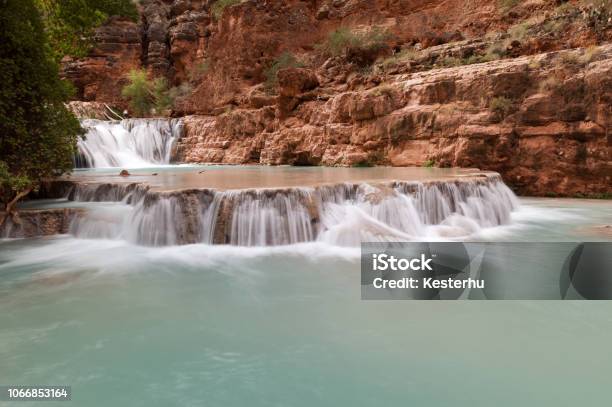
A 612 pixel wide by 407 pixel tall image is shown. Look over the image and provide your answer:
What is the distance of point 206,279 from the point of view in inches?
197

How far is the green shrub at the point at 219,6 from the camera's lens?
906 inches

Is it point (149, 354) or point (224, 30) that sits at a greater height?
point (224, 30)

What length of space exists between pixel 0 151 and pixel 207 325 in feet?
16.0

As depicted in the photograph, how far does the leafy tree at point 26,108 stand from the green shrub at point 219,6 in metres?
17.6

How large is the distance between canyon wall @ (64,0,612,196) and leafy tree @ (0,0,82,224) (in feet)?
28.2

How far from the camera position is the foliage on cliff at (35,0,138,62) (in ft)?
26.6

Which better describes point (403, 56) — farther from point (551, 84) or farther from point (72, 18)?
point (72, 18)

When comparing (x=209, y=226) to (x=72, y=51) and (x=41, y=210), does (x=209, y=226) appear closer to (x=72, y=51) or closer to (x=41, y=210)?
(x=41, y=210)

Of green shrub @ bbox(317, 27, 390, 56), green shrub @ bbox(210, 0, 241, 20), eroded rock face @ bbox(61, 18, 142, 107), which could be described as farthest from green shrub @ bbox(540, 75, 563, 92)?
eroded rock face @ bbox(61, 18, 142, 107)

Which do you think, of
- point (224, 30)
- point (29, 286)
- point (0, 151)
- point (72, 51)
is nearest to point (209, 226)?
point (29, 286)
